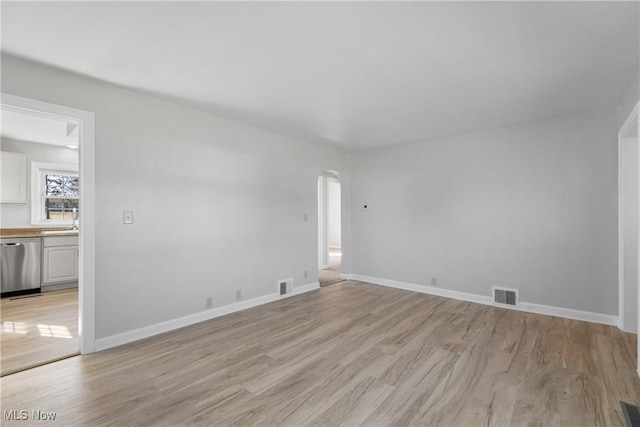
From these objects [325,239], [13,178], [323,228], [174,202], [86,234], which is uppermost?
[13,178]

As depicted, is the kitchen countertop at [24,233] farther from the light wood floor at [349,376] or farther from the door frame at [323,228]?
the door frame at [323,228]

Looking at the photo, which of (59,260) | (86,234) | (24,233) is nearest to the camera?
(86,234)

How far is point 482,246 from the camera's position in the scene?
441 centimetres

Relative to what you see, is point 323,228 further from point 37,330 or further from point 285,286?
point 37,330

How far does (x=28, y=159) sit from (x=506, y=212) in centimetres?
799

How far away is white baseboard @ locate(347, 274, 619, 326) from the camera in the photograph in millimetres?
3562

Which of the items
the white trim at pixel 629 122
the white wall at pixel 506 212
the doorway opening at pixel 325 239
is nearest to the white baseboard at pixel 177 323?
the doorway opening at pixel 325 239

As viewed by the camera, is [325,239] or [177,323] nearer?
[177,323]

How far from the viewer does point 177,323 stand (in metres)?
3.41

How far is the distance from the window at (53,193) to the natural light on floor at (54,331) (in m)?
3.06

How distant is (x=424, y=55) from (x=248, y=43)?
1.36m

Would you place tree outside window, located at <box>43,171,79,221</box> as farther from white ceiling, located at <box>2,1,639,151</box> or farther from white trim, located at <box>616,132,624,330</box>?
white trim, located at <box>616,132,624,330</box>

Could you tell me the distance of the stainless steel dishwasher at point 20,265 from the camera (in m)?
4.56

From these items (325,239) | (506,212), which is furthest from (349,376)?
(325,239)
